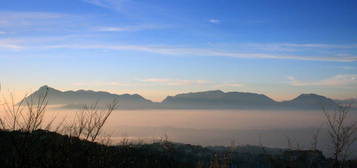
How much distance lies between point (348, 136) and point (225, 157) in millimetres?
5107

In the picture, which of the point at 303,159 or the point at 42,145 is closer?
the point at 42,145

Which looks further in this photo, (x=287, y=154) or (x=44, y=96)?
(x=287, y=154)

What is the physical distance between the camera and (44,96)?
1173cm

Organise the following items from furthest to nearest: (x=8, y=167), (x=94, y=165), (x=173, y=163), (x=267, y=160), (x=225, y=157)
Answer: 1. (x=173, y=163)
2. (x=267, y=160)
3. (x=225, y=157)
4. (x=94, y=165)
5. (x=8, y=167)

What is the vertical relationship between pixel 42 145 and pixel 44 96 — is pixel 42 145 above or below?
below

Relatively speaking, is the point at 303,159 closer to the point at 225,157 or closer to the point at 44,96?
the point at 225,157

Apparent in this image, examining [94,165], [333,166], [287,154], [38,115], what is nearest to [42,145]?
[38,115]

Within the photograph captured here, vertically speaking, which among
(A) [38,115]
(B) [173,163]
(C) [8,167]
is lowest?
(B) [173,163]

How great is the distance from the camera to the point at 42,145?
523 inches

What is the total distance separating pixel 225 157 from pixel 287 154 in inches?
154

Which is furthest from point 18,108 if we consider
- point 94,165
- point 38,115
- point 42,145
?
point 94,165

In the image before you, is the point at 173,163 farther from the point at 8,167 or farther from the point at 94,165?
the point at 8,167

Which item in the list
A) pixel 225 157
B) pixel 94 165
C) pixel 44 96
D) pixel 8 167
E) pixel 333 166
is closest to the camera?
pixel 8 167

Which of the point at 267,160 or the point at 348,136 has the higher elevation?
the point at 348,136
